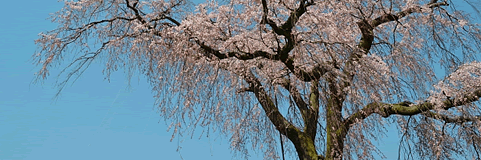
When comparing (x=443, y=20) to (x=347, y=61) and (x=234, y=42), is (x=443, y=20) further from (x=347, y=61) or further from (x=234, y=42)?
(x=234, y=42)

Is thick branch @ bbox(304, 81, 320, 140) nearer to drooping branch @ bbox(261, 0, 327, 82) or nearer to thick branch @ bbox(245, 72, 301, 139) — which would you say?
thick branch @ bbox(245, 72, 301, 139)

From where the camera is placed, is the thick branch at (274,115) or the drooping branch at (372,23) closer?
the thick branch at (274,115)

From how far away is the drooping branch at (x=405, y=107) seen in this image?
13.5 ft

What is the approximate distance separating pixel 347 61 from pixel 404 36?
157 centimetres

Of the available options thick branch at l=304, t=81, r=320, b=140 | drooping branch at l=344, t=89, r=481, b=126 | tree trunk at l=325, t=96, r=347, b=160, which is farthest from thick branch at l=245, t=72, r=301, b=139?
drooping branch at l=344, t=89, r=481, b=126

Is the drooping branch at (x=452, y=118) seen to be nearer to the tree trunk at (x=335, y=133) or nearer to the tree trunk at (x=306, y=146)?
the tree trunk at (x=335, y=133)

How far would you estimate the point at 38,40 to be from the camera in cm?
443

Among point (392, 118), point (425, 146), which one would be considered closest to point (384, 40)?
point (392, 118)

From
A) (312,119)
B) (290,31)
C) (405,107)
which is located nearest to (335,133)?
(312,119)

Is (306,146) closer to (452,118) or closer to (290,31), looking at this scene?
(290,31)

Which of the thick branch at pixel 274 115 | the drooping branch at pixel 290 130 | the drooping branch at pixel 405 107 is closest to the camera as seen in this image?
the drooping branch at pixel 405 107

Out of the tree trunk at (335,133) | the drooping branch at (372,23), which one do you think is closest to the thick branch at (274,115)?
the tree trunk at (335,133)

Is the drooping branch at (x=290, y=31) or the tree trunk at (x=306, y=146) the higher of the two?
the drooping branch at (x=290, y=31)

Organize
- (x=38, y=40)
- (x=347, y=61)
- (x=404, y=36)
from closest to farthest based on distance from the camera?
(x=347, y=61), (x=38, y=40), (x=404, y=36)
